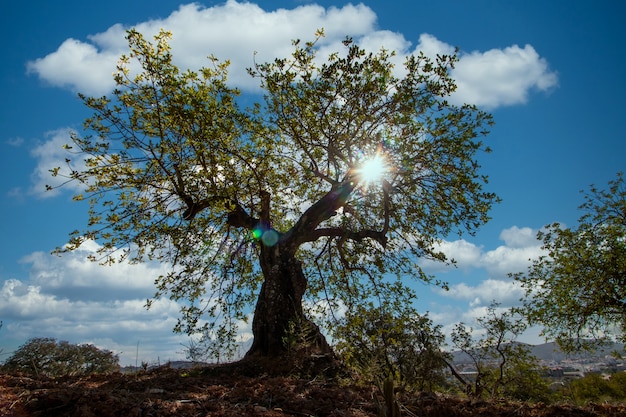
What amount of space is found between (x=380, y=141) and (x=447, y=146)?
6.50 feet

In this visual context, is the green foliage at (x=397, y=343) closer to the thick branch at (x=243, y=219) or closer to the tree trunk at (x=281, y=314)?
the tree trunk at (x=281, y=314)

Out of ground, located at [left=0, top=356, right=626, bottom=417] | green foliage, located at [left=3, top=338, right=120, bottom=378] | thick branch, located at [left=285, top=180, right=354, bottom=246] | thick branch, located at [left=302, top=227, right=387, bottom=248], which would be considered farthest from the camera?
green foliage, located at [left=3, top=338, right=120, bottom=378]

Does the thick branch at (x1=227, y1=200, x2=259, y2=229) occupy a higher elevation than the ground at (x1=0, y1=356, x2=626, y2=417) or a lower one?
higher

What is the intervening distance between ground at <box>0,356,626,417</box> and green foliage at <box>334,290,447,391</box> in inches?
36.1

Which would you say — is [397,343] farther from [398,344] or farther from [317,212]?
[317,212]

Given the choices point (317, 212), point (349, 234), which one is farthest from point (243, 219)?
point (349, 234)

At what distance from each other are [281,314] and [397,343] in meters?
3.30

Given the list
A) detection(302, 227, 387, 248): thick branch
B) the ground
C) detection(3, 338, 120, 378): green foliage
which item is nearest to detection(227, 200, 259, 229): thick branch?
detection(302, 227, 387, 248): thick branch

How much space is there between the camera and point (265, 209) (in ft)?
46.0

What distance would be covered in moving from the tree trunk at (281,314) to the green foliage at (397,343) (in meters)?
1.00

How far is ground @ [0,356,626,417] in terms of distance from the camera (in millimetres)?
5238

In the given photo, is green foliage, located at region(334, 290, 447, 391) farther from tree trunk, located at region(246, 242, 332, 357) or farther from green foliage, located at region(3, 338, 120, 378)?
green foliage, located at region(3, 338, 120, 378)

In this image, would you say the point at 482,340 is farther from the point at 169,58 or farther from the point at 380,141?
the point at 169,58

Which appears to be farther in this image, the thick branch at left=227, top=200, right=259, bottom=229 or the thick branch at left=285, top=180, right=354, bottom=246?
the thick branch at left=227, top=200, right=259, bottom=229
